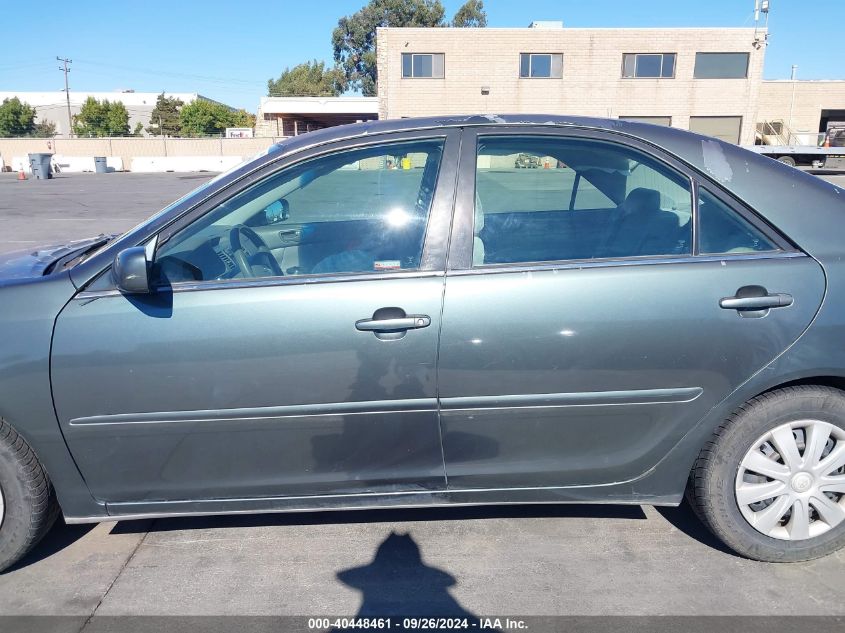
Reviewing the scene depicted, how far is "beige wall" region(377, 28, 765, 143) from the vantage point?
37.4 meters

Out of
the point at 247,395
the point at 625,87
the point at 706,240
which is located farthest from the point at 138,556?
the point at 625,87

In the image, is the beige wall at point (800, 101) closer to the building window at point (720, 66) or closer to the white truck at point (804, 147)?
the white truck at point (804, 147)

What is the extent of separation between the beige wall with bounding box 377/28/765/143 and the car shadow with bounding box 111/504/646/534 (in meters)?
36.8

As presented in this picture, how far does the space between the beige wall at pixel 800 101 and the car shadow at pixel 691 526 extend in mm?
47719

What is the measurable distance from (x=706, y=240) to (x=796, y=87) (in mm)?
49314

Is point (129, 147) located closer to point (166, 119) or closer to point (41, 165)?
point (41, 165)

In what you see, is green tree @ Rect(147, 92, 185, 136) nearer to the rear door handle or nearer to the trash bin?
the trash bin

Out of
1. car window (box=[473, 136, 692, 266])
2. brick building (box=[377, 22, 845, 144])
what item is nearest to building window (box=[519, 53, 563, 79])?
brick building (box=[377, 22, 845, 144])

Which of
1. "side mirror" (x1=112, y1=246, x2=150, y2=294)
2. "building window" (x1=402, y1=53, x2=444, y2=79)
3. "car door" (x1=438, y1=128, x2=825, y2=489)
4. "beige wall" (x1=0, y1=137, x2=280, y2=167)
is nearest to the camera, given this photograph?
"side mirror" (x1=112, y1=246, x2=150, y2=294)

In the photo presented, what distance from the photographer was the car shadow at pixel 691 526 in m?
2.84

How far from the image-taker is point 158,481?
254cm

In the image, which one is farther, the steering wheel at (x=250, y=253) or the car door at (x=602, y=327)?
the steering wheel at (x=250, y=253)

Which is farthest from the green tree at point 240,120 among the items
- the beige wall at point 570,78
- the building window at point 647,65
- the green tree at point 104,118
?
the building window at point 647,65

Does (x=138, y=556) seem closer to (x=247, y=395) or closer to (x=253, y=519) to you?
(x=253, y=519)
